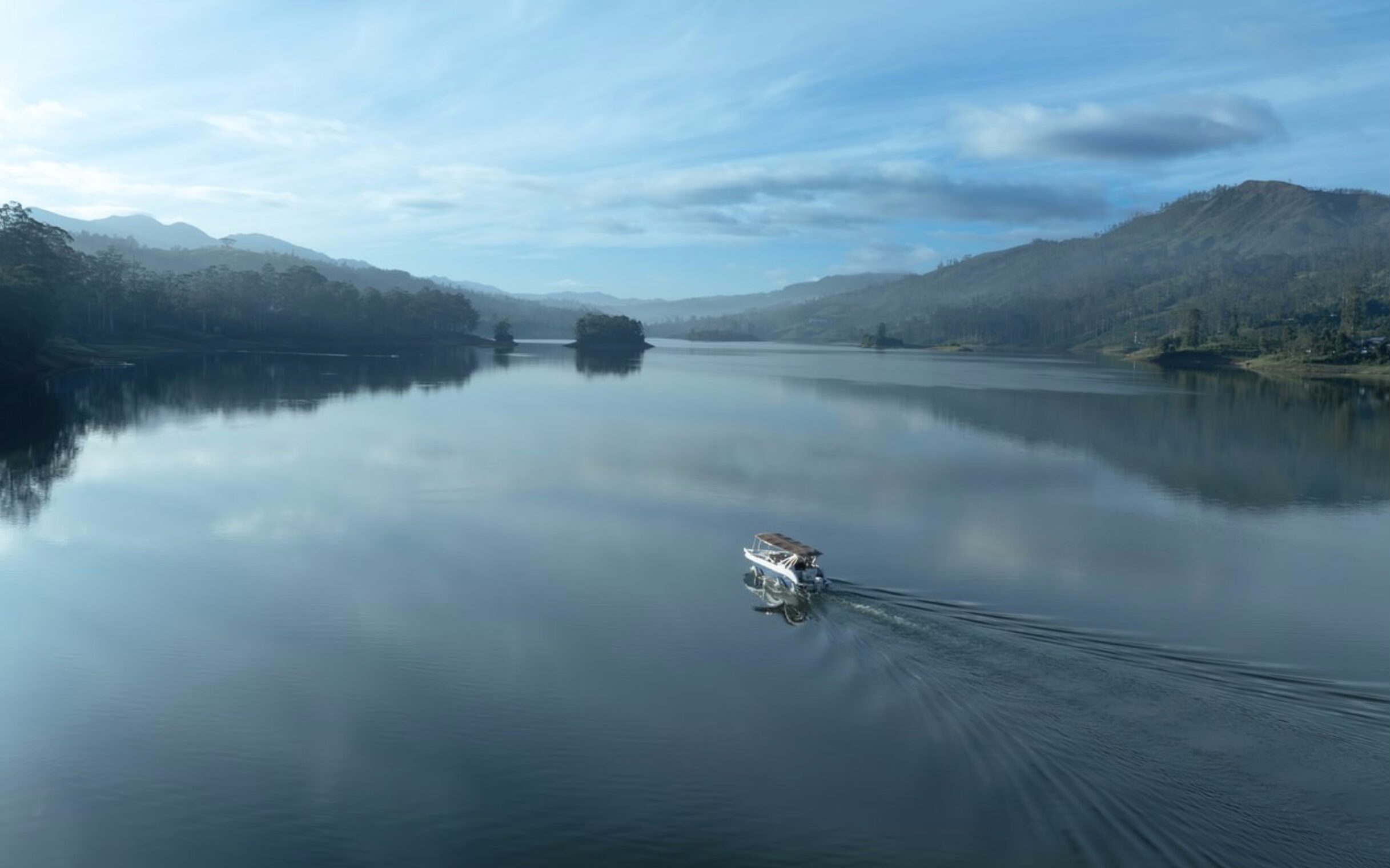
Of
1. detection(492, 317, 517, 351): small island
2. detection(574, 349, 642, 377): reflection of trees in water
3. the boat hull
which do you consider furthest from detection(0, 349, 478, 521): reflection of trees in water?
detection(492, 317, 517, 351): small island

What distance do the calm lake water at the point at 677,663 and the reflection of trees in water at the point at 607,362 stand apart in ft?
190

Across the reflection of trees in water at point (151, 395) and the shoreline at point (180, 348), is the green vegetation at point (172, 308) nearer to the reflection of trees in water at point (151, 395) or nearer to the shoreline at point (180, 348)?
the shoreline at point (180, 348)

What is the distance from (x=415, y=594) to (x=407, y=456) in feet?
60.5

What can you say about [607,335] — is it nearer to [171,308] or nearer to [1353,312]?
[171,308]

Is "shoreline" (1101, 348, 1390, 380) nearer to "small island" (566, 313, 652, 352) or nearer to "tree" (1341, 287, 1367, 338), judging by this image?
"tree" (1341, 287, 1367, 338)

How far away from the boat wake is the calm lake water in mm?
60

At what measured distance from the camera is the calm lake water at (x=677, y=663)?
36.8ft

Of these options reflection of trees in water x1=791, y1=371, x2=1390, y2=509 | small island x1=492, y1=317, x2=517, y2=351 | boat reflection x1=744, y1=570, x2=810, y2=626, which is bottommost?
boat reflection x1=744, y1=570, x2=810, y2=626

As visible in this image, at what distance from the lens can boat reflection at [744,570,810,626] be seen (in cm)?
1892

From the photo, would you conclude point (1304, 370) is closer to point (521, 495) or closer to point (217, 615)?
point (521, 495)

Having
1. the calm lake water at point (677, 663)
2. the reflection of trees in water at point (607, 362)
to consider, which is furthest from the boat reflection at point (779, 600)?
the reflection of trees in water at point (607, 362)

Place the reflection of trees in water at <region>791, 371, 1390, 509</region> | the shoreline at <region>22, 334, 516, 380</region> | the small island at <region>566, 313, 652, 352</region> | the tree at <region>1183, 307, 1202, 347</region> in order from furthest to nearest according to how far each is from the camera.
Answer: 1. the small island at <region>566, 313, 652, 352</region>
2. the tree at <region>1183, 307, 1202, 347</region>
3. the shoreline at <region>22, 334, 516, 380</region>
4. the reflection of trees in water at <region>791, 371, 1390, 509</region>

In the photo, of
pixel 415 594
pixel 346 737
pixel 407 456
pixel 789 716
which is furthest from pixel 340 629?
pixel 407 456

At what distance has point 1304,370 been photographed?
106875mm
